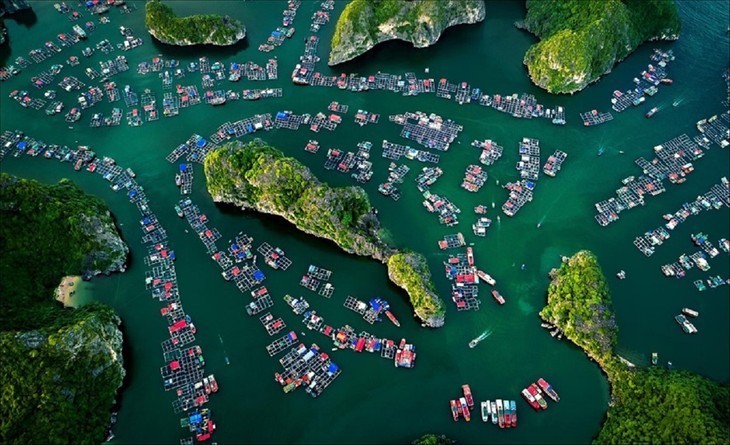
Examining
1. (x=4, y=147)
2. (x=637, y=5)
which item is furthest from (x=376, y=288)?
(x=637, y=5)

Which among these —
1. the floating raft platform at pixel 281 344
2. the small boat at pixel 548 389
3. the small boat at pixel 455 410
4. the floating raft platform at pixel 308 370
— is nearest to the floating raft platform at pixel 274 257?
the floating raft platform at pixel 281 344

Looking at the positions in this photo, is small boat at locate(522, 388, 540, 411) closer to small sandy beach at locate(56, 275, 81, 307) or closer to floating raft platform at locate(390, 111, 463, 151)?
floating raft platform at locate(390, 111, 463, 151)

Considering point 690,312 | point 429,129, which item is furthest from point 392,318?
point 690,312

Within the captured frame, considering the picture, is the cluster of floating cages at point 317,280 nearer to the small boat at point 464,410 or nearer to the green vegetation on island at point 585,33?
the small boat at point 464,410

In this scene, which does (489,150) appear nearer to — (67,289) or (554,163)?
(554,163)

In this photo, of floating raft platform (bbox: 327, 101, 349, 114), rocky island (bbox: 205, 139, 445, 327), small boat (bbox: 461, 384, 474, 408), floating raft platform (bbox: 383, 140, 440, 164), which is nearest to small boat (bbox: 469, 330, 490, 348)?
small boat (bbox: 461, 384, 474, 408)

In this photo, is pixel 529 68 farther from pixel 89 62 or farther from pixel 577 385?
pixel 89 62
